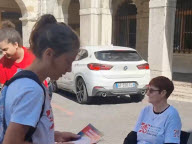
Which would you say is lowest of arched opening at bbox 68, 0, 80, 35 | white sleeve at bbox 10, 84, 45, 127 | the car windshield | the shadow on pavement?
the shadow on pavement

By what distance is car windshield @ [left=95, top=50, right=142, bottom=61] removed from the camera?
7.65 m

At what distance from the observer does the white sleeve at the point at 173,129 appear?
2751 mm

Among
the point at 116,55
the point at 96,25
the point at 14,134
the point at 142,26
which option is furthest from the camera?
the point at 142,26

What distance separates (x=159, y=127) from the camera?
2.89 m

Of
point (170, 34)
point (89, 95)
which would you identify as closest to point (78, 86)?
point (89, 95)

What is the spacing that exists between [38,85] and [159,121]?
178 centimetres

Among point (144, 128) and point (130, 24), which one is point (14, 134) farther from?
point (130, 24)

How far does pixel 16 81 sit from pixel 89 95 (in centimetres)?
636

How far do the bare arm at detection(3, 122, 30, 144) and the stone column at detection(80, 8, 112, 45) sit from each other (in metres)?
11.5

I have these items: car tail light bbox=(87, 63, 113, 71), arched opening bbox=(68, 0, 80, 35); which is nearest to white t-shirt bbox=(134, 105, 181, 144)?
car tail light bbox=(87, 63, 113, 71)

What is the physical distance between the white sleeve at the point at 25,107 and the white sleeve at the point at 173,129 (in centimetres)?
171

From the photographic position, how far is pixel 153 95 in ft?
9.96

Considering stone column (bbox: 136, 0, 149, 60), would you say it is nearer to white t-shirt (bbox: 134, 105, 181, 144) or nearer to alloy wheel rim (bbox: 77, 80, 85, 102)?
alloy wheel rim (bbox: 77, 80, 85, 102)

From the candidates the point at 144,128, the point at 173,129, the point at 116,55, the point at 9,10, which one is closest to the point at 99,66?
the point at 116,55
